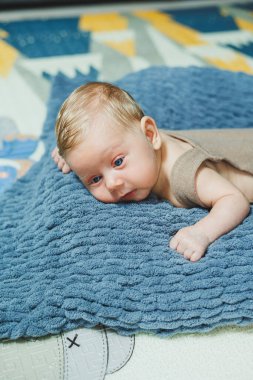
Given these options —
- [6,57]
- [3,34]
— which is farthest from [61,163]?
[3,34]

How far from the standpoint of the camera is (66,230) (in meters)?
0.90

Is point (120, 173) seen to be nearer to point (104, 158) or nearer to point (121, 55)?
point (104, 158)

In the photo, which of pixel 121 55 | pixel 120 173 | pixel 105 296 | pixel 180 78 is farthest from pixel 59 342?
pixel 121 55

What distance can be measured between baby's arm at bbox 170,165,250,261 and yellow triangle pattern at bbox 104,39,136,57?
1007 millimetres

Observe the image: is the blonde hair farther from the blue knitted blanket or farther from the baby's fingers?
the baby's fingers

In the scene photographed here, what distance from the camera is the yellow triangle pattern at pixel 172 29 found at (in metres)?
1.92

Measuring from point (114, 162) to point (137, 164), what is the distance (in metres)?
0.04

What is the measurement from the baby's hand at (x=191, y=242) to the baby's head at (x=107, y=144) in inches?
4.9

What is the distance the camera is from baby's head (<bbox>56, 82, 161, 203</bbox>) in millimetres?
891

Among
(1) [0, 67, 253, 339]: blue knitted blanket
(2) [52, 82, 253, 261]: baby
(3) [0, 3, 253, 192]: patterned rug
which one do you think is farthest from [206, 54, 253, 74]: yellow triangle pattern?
(1) [0, 67, 253, 339]: blue knitted blanket

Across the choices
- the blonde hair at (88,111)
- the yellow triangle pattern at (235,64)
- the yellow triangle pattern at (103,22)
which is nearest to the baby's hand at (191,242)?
the blonde hair at (88,111)

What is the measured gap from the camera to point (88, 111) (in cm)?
90

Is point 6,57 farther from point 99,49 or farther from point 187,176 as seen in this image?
point 187,176

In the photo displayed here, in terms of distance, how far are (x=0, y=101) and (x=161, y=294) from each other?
99cm
